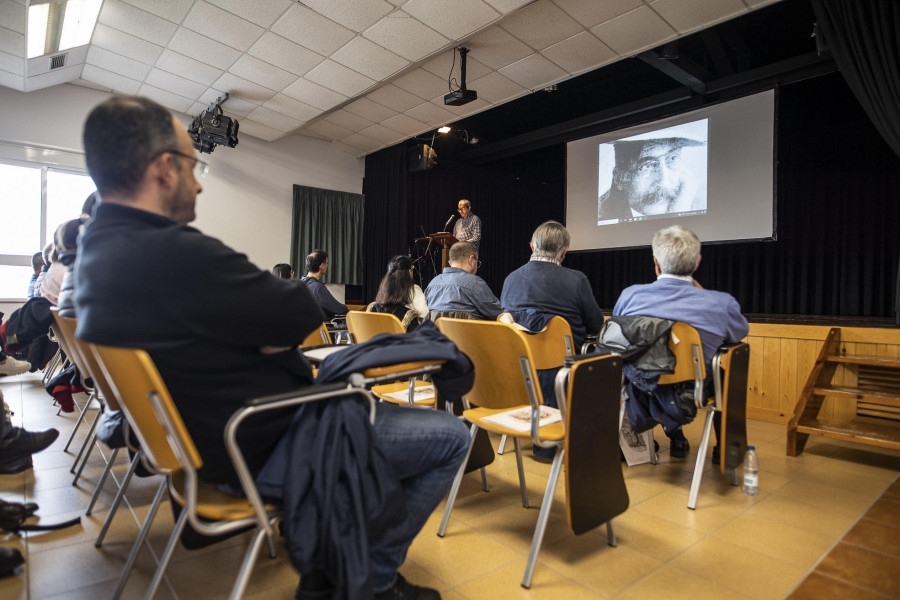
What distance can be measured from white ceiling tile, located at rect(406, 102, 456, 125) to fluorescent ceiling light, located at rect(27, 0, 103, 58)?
10.2 ft

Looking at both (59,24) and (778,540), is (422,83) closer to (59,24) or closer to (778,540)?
(59,24)

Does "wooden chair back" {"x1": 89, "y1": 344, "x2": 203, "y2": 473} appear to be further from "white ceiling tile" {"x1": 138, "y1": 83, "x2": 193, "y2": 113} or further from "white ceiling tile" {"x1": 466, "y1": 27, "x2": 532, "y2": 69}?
"white ceiling tile" {"x1": 138, "y1": 83, "x2": 193, "y2": 113}

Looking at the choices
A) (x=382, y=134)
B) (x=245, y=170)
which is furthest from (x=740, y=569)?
(x=245, y=170)

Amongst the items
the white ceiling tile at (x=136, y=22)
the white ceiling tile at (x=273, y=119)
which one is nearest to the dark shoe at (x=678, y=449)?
the white ceiling tile at (x=136, y=22)

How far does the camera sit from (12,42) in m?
4.07

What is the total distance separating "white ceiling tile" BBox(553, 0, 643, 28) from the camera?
12.1 feet

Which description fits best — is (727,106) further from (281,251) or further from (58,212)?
(58,212)

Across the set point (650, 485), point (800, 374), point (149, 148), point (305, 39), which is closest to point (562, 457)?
point (650, 485)

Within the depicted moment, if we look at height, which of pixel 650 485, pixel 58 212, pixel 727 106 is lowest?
pixel 650 485

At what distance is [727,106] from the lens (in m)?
5.05

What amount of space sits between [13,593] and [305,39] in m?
4.18

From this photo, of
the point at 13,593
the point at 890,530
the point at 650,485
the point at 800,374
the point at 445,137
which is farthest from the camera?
the point at 445,137

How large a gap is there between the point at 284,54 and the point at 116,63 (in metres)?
1.83

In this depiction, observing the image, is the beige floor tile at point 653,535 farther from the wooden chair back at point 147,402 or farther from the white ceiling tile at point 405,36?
the white ceiling tile at point 405,36
